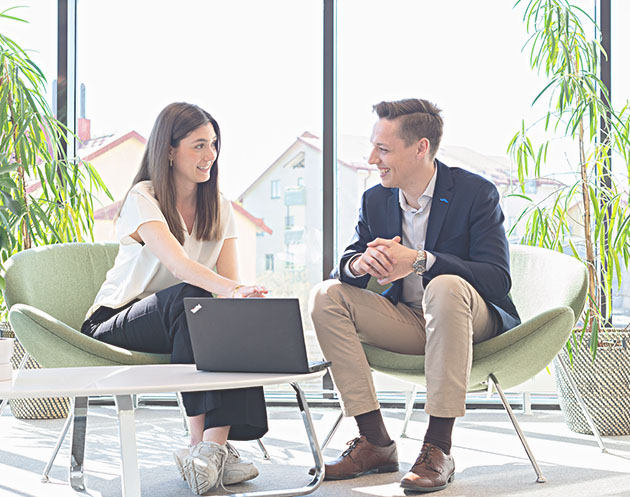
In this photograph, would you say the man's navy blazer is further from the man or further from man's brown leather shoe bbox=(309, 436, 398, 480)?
man's brown leather shoe bbox=(309, 436, 398, 480)

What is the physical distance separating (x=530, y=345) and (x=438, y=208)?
0.49 metres

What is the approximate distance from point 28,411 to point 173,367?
5.72 feet

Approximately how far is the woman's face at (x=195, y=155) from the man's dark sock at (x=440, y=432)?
1.03 m

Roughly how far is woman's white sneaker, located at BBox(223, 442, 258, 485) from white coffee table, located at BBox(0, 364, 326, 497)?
1.18ft

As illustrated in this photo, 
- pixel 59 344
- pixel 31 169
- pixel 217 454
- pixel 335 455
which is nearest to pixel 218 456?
pixel 217 454

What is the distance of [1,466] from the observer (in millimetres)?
2416

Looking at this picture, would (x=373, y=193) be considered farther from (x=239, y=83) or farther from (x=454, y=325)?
(x=239, y=83)

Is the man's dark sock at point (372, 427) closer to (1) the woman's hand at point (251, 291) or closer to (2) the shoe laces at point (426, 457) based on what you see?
(2) the shoe laces at point (426, 457)

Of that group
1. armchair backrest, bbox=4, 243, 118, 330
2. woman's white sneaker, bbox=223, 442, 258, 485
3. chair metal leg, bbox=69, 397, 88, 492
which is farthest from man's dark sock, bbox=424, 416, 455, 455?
armchair backrest, bbox=4, 243, 118, 330

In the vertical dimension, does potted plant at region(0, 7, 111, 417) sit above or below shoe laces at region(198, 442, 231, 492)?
above

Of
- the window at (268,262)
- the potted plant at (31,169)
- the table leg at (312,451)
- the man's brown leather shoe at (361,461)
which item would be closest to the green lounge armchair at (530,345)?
the man's brown leather shoe at (361,461)

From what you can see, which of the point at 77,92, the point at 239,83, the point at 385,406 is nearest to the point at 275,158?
the point at 239,83

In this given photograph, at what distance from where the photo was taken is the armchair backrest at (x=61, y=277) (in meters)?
2.37

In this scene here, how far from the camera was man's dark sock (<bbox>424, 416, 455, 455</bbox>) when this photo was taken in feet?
6.51
